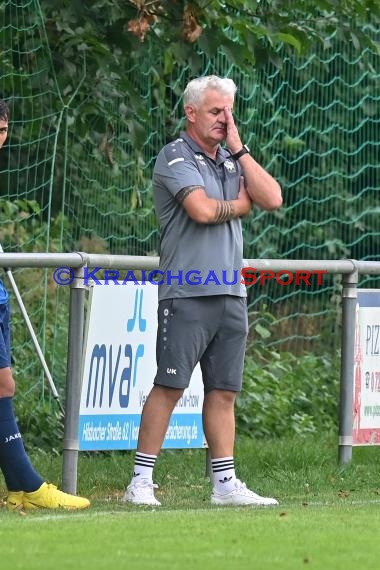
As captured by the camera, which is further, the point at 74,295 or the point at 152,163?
the point at 152,163

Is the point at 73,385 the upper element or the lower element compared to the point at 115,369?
lower

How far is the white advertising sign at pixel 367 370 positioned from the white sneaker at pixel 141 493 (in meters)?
1.92

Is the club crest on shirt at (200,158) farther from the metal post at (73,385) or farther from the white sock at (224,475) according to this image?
the white sock at (224,475)

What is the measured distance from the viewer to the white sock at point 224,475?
24.2 feet

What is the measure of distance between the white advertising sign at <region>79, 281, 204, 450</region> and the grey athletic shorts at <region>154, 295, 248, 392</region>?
0.57 metres

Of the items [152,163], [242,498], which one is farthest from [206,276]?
[152,163]

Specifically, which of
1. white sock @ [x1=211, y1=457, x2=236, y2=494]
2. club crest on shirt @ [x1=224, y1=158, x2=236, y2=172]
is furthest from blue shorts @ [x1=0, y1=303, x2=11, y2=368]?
club crest on shirt @ [x1=224, y1=158, x2=236, y2=172]

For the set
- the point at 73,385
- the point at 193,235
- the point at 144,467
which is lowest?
the point at 144,467

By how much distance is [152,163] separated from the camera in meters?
10.9

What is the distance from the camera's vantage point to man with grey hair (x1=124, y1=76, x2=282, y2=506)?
7.20 m

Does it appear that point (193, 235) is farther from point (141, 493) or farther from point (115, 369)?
point (141, 493)

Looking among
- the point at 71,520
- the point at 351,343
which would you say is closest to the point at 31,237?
the point at 351,343

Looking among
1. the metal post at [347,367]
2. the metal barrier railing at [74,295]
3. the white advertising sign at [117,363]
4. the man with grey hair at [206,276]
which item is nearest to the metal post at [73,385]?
the metal barrier railing at [74,295]

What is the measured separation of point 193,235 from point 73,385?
98cm
